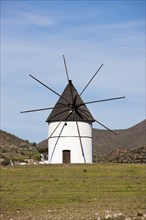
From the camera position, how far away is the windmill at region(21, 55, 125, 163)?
49.0m

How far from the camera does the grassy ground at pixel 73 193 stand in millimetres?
20156

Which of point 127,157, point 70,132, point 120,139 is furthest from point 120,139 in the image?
point 70,132

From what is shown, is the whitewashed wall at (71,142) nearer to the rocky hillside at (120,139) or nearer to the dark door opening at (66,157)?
the dark door opening at (66,157)

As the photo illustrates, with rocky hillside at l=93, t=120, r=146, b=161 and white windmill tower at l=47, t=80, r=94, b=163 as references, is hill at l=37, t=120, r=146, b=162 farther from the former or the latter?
white windmill tower at l=47, t=80, r=94, b=163

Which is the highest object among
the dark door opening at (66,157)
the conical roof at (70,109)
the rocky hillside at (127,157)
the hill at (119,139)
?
the hill at (119,139)

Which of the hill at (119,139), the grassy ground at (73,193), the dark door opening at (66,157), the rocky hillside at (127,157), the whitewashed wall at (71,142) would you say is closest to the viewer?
the grassy ground at (73,193)

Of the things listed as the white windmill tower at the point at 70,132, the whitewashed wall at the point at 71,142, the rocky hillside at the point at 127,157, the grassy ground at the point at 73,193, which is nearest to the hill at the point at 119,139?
the rocky hillside at the point at 127,157

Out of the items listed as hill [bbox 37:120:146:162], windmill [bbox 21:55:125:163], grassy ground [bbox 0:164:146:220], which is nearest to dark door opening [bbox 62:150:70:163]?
windmill [bbox 21:55:125:163]

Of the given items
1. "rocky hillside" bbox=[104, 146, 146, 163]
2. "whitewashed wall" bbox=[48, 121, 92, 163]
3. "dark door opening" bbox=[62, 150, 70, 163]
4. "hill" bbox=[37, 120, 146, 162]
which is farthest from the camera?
"hill" bbox=[37, 120, 146, 162]

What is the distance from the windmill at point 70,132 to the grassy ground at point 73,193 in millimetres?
9651

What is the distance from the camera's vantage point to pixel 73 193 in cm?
2812

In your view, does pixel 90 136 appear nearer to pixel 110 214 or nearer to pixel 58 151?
pixel 58 151

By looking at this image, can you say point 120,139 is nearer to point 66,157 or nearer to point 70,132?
point 66,157

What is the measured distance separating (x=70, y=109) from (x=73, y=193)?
21768mm
